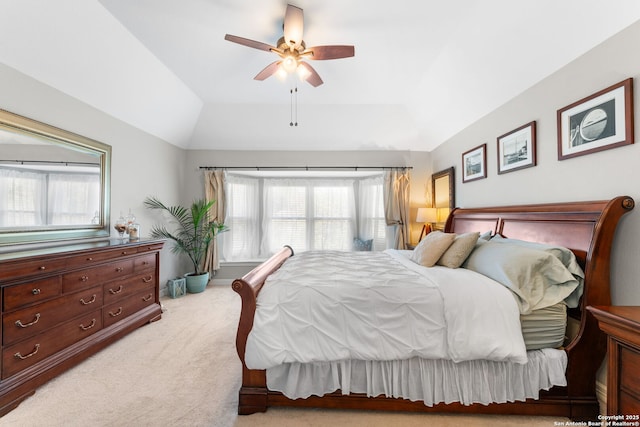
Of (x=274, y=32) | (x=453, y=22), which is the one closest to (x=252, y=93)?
(x=274, y=32)

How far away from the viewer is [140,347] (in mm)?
2311

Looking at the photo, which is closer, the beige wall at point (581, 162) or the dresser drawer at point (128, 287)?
the beige wall at point (581, 162)

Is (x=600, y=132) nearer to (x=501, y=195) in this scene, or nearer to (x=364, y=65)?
(x=501, y=195)

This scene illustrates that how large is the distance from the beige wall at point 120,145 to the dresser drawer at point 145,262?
556 mm

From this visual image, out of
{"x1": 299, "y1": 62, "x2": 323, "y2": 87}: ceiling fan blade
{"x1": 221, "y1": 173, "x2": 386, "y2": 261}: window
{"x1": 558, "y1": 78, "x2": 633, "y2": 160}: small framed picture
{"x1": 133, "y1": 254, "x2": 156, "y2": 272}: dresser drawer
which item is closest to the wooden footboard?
{"x1": 133, "y1": 254, "x2": 156, "y2": 272}: dresser drawer

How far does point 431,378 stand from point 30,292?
2669mm

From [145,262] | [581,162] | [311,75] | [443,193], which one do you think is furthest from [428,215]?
[145,262]

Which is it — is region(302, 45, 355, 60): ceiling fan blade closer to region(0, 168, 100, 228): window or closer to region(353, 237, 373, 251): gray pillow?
region(0, 168, 100, 228): window

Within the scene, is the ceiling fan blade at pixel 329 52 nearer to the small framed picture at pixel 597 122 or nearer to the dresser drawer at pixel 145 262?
the small framed picture at pixel 597 122

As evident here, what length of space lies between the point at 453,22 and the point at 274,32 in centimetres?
164

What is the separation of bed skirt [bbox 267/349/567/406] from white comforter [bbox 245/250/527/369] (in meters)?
0.09

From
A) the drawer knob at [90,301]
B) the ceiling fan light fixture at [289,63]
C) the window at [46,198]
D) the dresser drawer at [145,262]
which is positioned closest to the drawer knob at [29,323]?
the drawer knob at [90,301]

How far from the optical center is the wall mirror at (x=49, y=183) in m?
1.97

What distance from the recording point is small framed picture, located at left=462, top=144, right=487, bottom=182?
2.82 m
